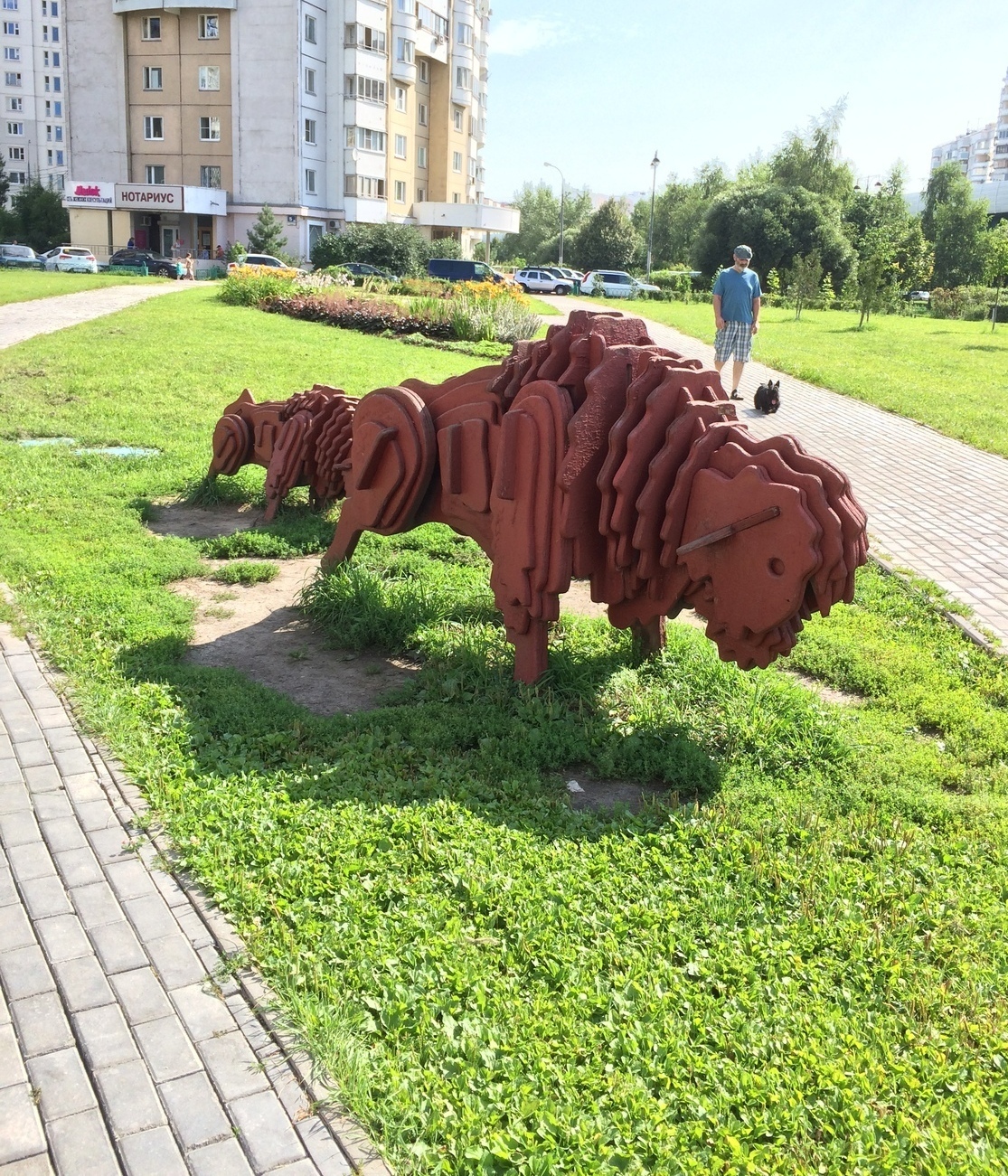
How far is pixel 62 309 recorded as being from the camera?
22859 millimetres

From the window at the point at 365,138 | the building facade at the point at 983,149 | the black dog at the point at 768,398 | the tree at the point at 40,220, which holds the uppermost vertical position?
the building facade at the point at 983,149

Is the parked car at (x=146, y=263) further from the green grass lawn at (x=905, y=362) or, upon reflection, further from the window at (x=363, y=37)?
the green grass lawn at (x=905, y=362)

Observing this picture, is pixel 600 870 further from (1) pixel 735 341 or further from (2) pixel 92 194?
(2) pixel 92 194

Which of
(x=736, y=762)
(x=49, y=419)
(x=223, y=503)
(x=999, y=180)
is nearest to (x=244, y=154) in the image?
(x=49, y=419)

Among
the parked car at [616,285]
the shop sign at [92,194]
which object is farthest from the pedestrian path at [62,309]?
the parked car at [616,285]

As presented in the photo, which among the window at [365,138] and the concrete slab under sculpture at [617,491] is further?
the window at [365,138]

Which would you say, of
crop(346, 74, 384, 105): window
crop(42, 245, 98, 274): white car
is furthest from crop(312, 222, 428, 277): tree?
crop(346, 74, 384, 105): window

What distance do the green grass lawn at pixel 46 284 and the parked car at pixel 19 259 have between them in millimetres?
9900

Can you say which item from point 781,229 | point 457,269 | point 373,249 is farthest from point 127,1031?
point 781,229

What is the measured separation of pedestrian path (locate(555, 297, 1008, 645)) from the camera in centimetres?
864

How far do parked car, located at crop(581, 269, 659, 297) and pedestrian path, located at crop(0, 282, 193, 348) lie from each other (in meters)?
23.9

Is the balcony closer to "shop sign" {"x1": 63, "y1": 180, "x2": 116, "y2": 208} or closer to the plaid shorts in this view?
"shop sign" {"x1": 63, "y1": 180, "x2": 116, "y2": 208}

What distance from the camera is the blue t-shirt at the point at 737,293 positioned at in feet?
46.0

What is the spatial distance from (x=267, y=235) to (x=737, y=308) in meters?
37.4
